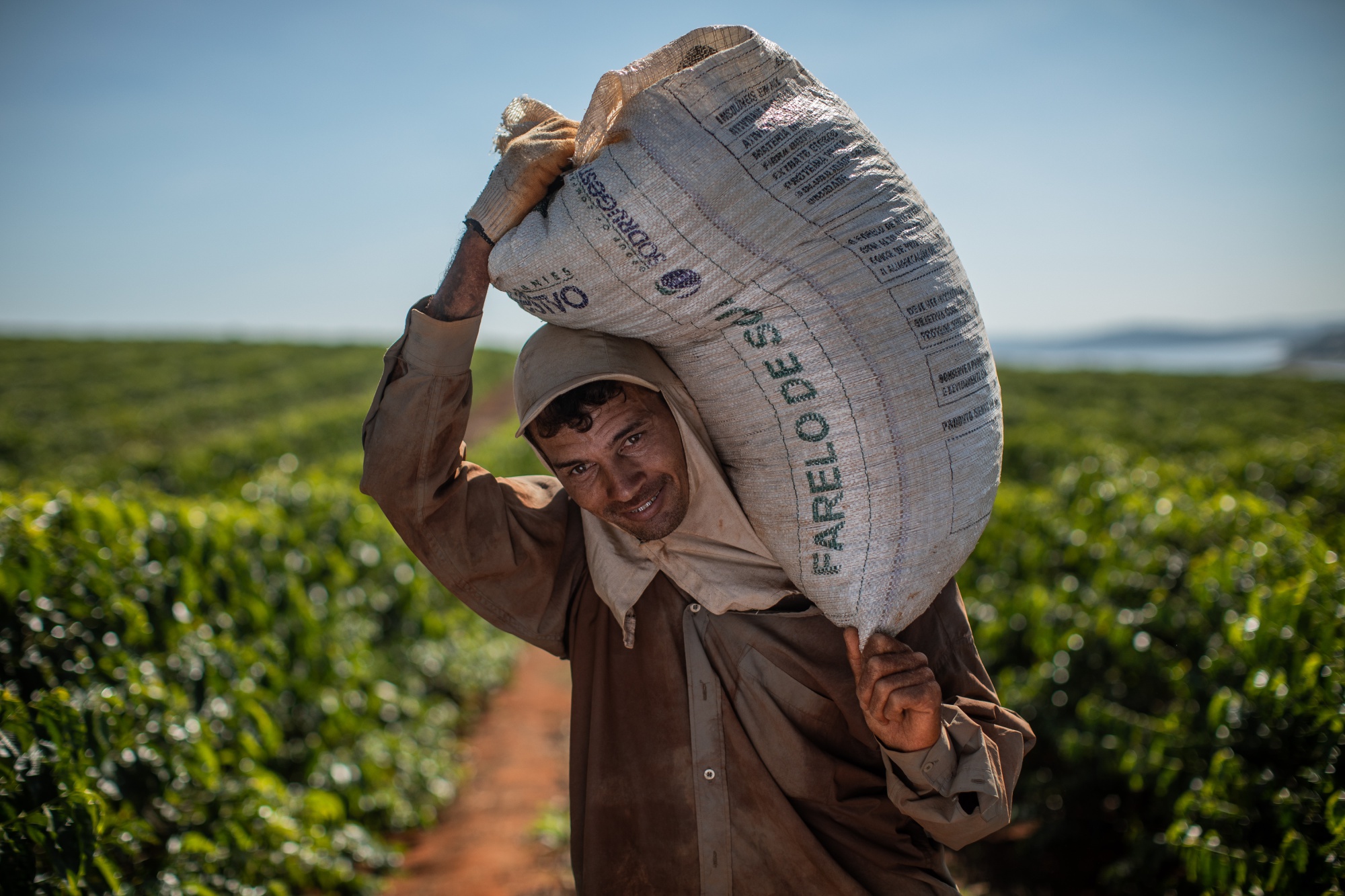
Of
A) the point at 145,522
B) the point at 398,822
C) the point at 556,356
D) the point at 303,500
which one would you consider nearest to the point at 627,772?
the point at 556,356

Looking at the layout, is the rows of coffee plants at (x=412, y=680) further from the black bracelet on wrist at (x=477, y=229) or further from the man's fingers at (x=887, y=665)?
the black bracelet on wrist at (x=477, y=229)

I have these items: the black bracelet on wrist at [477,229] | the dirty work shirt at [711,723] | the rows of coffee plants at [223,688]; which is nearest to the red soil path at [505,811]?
the rows of coffee plants at [223,688]

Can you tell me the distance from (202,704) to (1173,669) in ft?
13.1

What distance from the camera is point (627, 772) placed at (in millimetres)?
1733

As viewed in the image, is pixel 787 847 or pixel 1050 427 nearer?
pixel 787 847

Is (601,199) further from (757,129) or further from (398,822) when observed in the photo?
(398,822)

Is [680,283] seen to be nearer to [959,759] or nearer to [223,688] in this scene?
[959,759]

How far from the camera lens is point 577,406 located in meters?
1.66

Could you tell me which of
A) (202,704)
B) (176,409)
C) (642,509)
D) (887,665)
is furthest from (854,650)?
(176,409)

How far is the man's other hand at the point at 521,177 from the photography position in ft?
5.07

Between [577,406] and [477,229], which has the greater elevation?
[477,229]

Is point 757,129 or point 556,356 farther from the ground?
point 757,129

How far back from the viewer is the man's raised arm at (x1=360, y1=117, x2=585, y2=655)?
1.57 m

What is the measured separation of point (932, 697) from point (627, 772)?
704 millimetres
